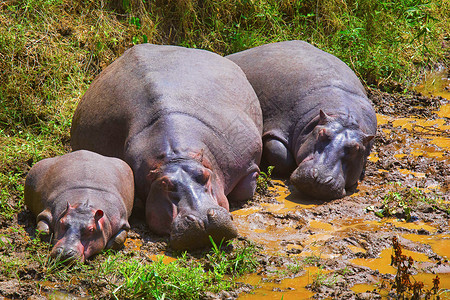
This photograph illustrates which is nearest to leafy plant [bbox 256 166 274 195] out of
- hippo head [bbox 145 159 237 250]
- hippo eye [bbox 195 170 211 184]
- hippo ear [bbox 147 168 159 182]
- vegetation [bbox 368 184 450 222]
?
hippo head [bbox 145 159 237 250]

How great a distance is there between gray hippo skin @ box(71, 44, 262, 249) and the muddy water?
0.43m

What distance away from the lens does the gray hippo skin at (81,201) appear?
4.86 metres

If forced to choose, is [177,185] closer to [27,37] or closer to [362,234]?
[362,234]

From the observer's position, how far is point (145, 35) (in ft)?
29.3

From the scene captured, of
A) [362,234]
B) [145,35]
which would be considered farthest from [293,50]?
[362,234]

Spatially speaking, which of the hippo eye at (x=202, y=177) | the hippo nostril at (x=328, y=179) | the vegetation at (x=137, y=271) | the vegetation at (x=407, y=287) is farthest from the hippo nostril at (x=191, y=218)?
the hippo nostril at (x=328, y=179)

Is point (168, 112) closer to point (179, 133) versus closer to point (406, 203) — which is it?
point (179, 133)

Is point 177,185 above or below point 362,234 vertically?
above

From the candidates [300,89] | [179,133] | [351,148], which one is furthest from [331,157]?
[179,133]

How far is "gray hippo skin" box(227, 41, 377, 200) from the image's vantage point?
6.65 m

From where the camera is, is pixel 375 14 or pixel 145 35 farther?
pixel 375 14

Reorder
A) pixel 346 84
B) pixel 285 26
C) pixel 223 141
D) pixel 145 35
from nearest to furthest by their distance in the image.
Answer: pixel 223 141
pixel 346 84
pixel 145 35
pixel 285 26

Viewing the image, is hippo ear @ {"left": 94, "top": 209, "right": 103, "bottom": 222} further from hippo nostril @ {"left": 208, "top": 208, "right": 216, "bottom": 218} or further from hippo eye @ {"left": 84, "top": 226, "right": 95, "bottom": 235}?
hippo nostril @ {"left": 208, "top": 208, "right": 216, "bottom": 218}

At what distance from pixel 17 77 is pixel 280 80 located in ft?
10.1
